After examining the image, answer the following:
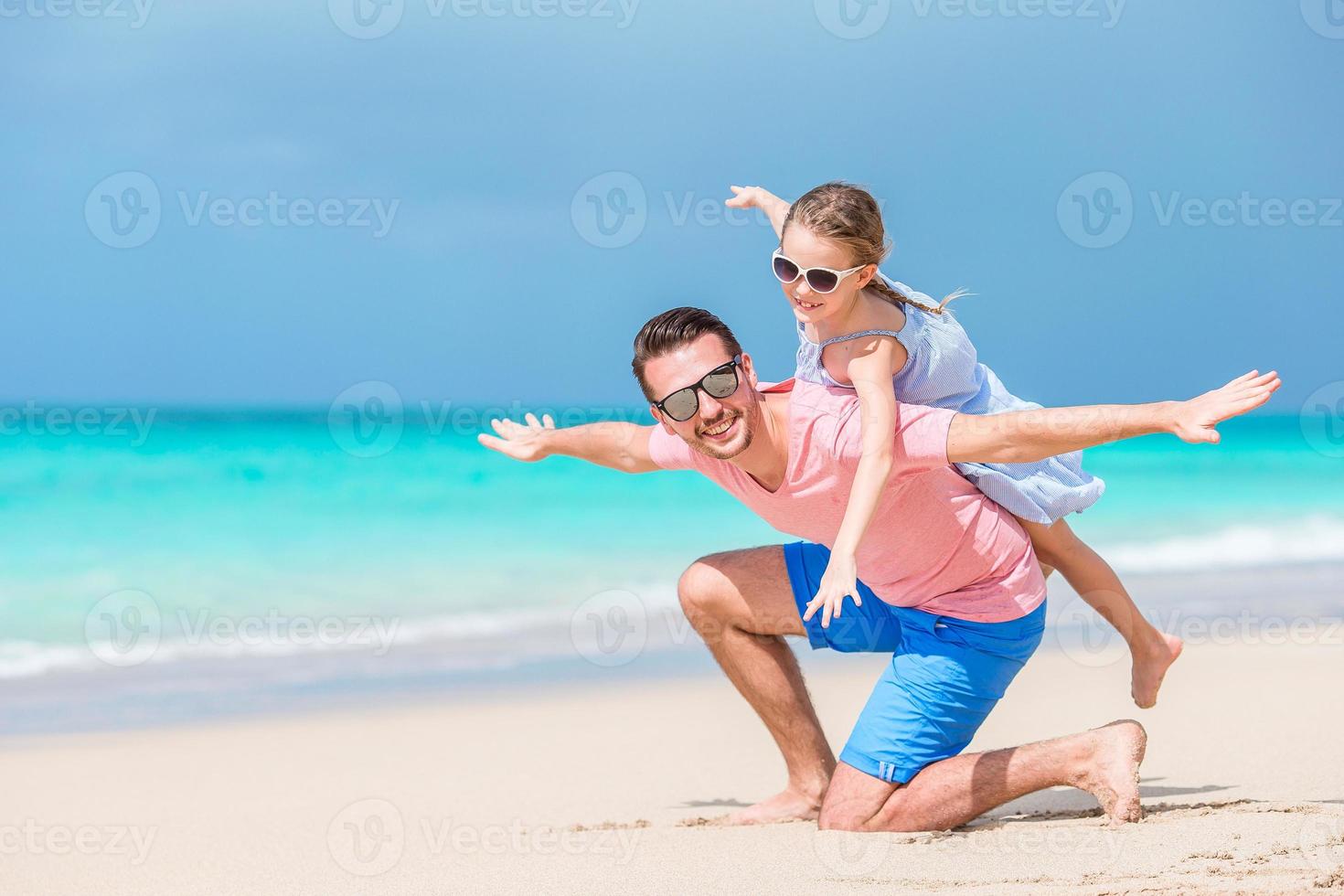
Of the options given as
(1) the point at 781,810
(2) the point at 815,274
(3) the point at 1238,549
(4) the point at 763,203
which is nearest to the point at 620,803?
(1) the point at 781,810

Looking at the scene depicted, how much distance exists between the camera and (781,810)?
3.80 meters

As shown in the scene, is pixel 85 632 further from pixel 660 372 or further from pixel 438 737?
pixel 660 372

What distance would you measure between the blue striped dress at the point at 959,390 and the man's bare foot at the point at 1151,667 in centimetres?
52

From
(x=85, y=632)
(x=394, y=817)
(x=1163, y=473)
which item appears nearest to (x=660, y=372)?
(x=394, y=817)

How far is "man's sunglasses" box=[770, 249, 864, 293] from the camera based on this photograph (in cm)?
348

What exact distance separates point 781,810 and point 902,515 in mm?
999

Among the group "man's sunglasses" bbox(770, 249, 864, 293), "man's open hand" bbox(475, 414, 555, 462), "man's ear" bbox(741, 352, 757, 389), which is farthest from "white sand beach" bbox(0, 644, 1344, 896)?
"man's sunglasses" bbox(770, 249, 864, 293)

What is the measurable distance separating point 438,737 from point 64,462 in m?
12.8

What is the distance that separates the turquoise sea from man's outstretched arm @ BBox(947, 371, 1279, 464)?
3.59 metres

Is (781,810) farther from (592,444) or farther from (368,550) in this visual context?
(368,550)

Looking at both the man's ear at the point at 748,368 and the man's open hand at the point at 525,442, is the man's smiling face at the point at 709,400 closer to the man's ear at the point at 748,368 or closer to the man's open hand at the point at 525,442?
the man's ear at the point at 748,368

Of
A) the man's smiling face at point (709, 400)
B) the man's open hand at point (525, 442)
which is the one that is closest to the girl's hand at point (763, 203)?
the man's smiling face at point (709, 400)

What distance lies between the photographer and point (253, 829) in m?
3.69

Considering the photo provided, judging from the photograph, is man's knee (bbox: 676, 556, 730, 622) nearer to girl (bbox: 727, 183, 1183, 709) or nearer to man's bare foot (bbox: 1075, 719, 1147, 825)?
girl (bbox: 727, 183, 1183, 709)
